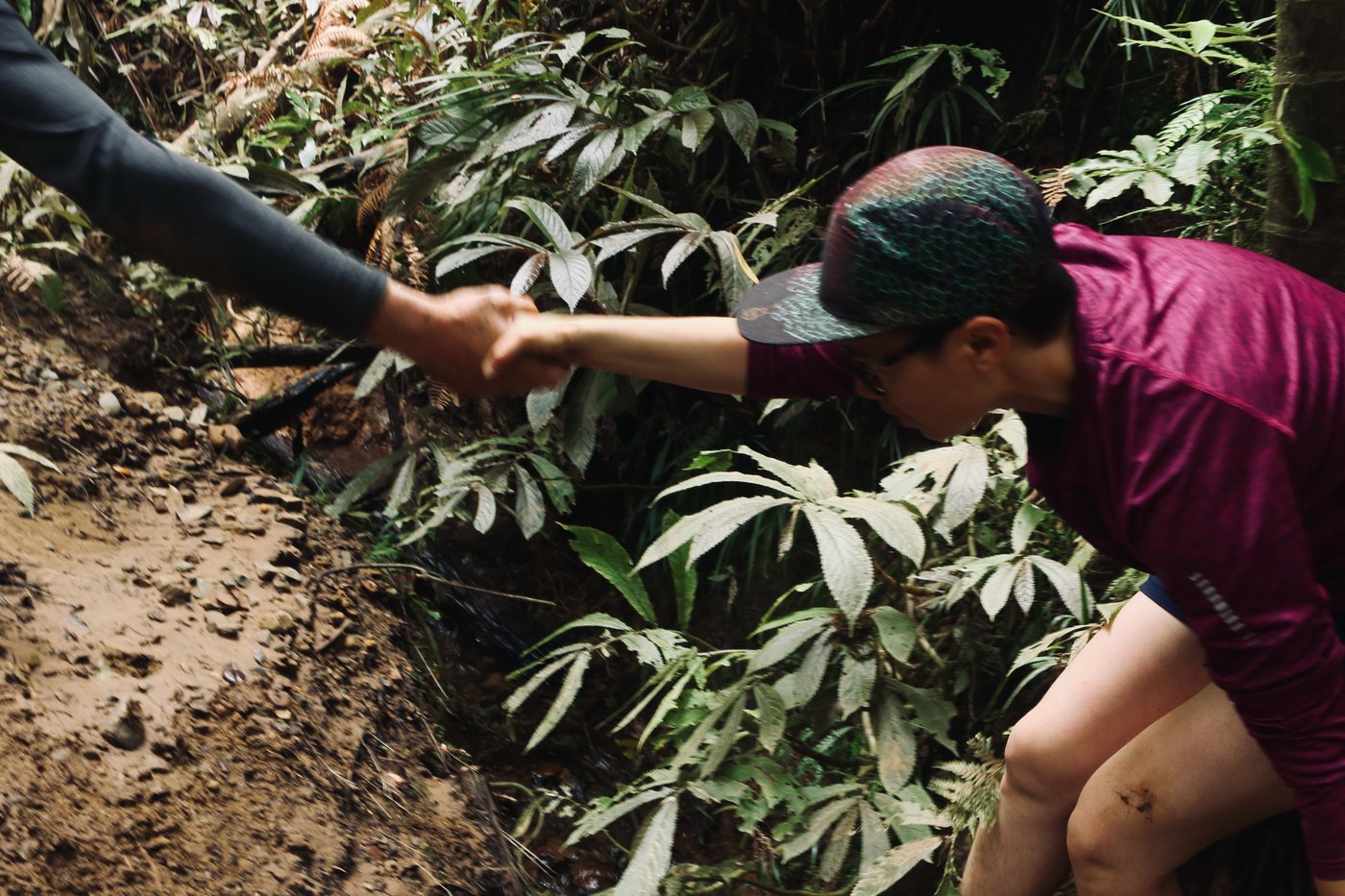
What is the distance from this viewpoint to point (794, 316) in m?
1.52

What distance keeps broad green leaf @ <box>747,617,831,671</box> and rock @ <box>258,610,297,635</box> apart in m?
1.30

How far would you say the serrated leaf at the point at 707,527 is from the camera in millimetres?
2141

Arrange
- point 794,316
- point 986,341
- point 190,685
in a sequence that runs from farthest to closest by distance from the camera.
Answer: point 190,685
point 794,316
point 986,341

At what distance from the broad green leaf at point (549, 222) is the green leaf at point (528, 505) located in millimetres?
675

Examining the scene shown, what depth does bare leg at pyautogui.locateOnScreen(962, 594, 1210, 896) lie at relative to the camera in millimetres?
1674

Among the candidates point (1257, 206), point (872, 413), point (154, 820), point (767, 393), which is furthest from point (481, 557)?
point (1257, 206)

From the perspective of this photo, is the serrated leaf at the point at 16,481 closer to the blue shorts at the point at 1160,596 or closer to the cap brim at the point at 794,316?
the cap brim at the point at 794,316

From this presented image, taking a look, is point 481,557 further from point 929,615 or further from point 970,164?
point 970,164

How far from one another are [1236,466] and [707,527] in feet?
3.60

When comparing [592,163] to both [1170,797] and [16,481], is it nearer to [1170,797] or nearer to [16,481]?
[16,481]

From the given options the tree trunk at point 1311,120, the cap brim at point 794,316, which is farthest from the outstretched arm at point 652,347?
the tree trunk at point 1311,120

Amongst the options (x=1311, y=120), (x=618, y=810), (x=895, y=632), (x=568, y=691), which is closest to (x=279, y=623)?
(x=568, y=691)

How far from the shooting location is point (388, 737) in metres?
2.89

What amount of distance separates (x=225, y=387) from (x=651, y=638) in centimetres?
225
